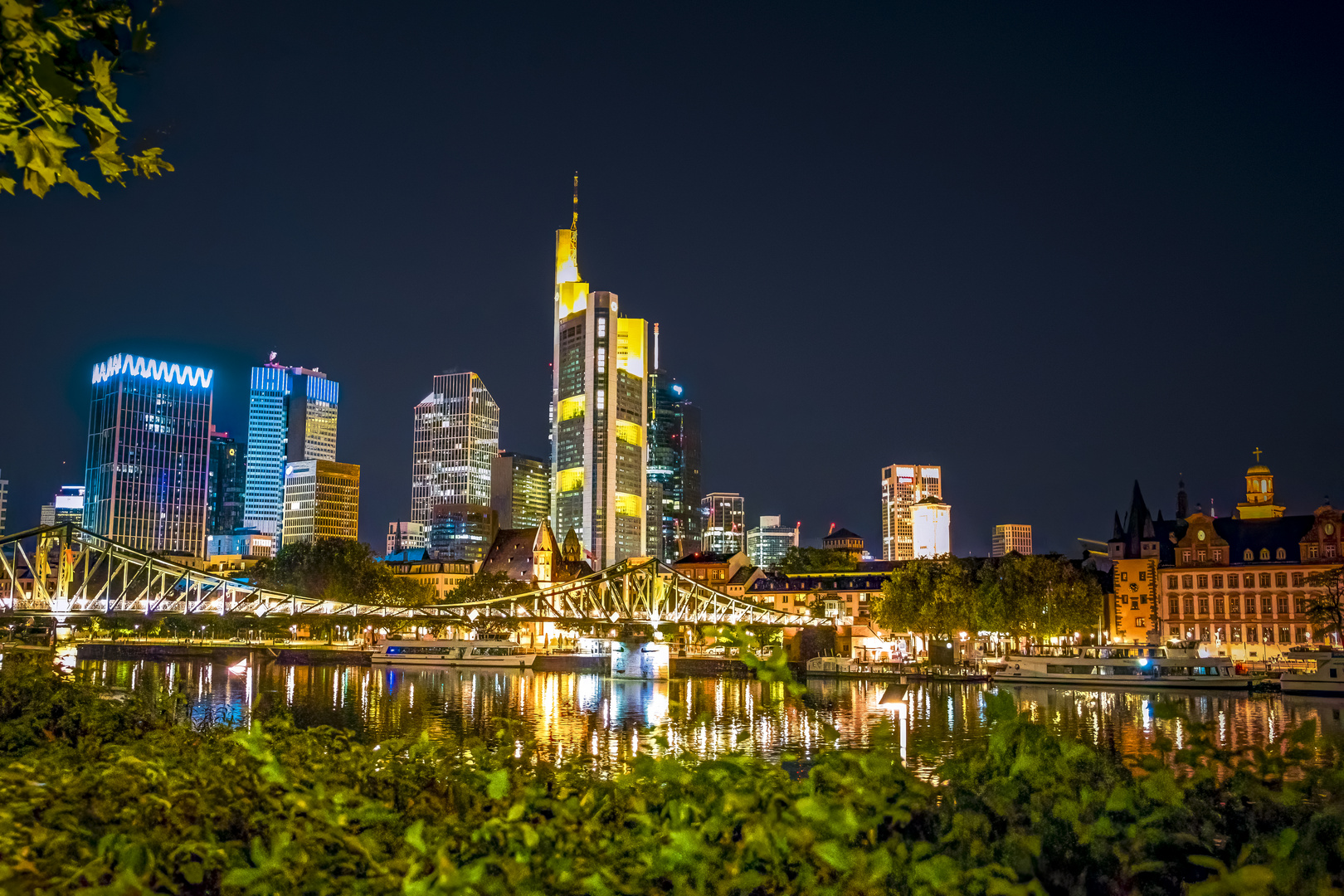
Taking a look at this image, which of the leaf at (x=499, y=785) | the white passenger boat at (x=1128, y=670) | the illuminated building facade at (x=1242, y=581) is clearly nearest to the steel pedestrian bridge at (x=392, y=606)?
the white passenger boat at (x=1128, y=670)

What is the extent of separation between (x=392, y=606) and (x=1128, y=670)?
6865 centimetres

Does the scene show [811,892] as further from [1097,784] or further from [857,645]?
[857,645]

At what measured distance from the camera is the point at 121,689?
17.8 metres

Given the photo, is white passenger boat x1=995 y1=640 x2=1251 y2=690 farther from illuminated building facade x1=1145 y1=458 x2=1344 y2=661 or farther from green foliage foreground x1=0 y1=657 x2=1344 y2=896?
green foliage foreground x1=0 y1=657 x2=1344 y2=896

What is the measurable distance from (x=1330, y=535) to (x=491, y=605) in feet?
256

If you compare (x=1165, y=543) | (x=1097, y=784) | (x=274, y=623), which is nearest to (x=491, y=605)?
(x=274, y=623)

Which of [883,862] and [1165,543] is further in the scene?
[1165,543]

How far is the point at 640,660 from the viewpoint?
106812 mm

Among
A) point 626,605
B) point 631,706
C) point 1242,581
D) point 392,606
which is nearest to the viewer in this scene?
point 631,706

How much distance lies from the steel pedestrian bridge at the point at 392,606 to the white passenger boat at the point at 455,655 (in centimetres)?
416

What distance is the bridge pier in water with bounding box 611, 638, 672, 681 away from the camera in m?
92.2

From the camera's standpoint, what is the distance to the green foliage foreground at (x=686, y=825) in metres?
4.39

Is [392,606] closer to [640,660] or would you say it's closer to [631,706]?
[640,660]

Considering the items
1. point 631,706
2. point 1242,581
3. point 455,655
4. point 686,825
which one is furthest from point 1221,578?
point 686,825
